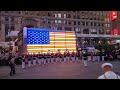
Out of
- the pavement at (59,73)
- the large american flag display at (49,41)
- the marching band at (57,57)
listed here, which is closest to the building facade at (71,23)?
the large american flag display at (49,41)

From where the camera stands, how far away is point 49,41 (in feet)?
73.0

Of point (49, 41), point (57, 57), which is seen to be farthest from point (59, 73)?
point (57, 57)

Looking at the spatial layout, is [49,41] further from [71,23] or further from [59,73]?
[71,23]

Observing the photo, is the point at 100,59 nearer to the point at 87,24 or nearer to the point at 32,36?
the point at 32,36

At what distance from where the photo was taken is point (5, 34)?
127ft

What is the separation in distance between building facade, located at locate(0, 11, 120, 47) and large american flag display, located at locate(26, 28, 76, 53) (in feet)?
4.94

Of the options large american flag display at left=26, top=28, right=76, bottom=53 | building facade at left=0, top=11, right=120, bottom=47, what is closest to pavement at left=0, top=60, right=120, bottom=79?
large american flag display at left=26, top=28, right=76, bottom=53

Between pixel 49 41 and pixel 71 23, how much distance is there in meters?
9.60

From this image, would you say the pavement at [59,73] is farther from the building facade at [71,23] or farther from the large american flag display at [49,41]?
the building facade at [71,23]

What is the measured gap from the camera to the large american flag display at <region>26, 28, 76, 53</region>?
21531mm

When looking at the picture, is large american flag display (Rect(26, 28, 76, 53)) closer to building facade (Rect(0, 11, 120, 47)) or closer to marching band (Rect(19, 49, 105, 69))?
marching band (Rect(19, 49, 105, 69))

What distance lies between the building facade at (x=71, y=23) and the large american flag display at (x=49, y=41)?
1.51m
